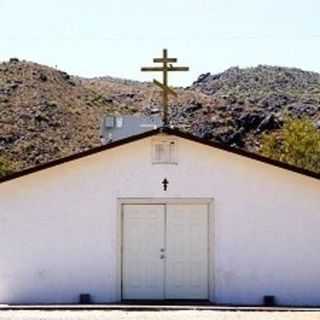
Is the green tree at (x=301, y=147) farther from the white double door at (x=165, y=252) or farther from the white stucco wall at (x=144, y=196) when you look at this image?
the white double door at (x=165, y=252)

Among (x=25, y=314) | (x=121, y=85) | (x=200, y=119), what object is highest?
(x=121, y=85)

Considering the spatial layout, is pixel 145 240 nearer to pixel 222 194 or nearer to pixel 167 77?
pixel 222 194

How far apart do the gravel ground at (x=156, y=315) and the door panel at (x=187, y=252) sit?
2026mm

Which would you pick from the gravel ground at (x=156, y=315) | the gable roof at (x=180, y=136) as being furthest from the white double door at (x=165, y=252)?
the gravel ground at (x=156, y=315)

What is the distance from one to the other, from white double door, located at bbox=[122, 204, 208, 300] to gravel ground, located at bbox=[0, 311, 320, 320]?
6.72 ft

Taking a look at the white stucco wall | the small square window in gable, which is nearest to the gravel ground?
the white stucco wall

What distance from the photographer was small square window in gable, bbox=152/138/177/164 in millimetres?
21719

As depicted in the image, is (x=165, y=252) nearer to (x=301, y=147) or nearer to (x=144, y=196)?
(x=144, y=196)

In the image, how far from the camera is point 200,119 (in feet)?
197

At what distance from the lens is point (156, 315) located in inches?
748

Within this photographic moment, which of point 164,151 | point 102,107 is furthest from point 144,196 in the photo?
point 102,107

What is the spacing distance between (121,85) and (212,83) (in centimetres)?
692

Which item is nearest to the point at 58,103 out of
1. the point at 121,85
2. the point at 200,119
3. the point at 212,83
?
the point at 200,119

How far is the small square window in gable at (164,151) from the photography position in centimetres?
2172
